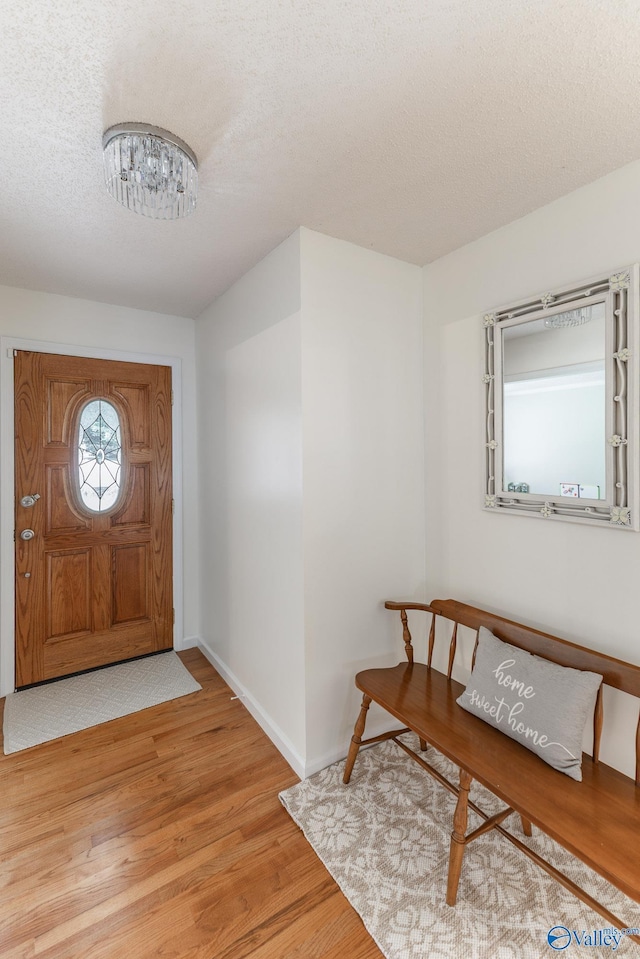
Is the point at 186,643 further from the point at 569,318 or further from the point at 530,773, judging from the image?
the point at 569,318

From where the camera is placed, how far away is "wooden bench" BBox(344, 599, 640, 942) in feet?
3.73

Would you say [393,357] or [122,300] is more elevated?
[122,300]

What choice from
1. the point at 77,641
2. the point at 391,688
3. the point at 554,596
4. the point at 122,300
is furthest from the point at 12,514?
the point at 554,596

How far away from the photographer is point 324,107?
1265mm

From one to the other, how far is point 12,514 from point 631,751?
10.9 ft

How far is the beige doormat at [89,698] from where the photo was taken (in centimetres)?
234

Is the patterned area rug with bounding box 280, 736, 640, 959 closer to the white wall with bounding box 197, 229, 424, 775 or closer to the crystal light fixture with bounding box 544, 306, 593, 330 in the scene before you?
the white wall with bounding box 197, 229, 424, 775

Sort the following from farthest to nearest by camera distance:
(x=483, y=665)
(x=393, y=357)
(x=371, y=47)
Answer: (x=393, y=357)
(x=483, y=665)
(x=371, y=47)

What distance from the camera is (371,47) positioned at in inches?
42.5

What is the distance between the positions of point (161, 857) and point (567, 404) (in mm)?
2298

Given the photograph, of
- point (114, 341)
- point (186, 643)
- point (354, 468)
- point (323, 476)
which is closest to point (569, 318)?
point (354, 468)

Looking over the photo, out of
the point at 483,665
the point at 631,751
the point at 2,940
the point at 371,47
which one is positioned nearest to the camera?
the point at 371,47

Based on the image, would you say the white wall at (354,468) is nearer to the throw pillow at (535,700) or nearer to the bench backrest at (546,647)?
the bench backrest at (546,647)

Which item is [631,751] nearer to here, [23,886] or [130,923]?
[130,923]
